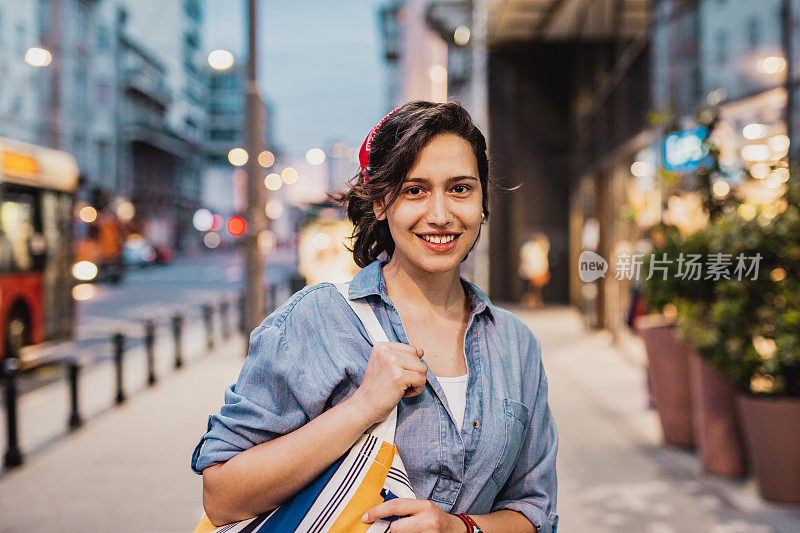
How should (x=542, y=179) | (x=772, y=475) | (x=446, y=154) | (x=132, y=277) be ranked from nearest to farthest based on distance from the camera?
(x=446, y=154), (x=772, y=475), (x=542, y=179), (x=132, y=277)

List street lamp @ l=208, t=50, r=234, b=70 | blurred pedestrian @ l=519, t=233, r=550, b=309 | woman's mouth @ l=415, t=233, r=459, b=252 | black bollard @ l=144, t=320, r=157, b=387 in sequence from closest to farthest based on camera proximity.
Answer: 1. woman's mouth @ l=415, t=233, r=459, b=252
2. black bollard @ l=144, t=320, r=157, b=387
3. street lamp @ l=208, t=50, r=234, b=70
4. blurred pedestrian @ l=519, t=233, r=550, b=309

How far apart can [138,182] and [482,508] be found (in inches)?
1081

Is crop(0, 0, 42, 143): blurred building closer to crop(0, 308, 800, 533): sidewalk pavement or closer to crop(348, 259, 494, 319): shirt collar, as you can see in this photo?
crop(0, 308, 800, 533): sidewalk pavement

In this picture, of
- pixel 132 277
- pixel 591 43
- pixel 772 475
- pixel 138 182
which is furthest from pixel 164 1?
pixel 132 277

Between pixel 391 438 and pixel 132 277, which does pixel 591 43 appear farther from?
pixel 132 277

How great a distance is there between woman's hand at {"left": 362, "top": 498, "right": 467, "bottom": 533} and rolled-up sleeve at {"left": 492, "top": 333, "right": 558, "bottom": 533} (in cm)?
33

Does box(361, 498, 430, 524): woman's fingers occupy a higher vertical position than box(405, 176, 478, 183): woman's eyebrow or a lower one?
lower

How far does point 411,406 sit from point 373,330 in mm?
190

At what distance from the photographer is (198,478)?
5348mm

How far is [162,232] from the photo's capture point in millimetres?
33500

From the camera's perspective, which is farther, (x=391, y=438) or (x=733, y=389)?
(x=733, y=389)

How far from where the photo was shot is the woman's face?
1.66 meters

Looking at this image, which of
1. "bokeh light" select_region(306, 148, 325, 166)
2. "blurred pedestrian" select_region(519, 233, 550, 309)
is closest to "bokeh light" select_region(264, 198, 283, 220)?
"bokeh light" select_region(306, 148, 325, 166)

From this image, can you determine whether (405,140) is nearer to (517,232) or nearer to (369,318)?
(369,318)
